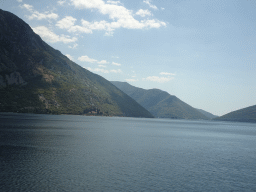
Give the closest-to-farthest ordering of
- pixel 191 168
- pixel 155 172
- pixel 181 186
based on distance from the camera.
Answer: pixel 181 186
pixel 155 172
pixel 191 168

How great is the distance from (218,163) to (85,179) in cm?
3238

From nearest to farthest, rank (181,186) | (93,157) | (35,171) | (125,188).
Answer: (125,188) → (181,186) → (35,171) → (93,157)

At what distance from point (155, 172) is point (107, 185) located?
37.3 feet

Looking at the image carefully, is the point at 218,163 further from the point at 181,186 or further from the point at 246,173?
the point at 181,186

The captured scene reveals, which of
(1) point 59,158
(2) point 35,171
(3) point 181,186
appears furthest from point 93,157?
(3) point 181,186

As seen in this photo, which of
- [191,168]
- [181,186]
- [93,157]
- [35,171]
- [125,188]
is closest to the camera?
[125,188]

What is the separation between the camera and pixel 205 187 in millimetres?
29938

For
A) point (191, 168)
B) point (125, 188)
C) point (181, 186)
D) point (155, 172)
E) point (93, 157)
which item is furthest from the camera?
point (93, 157)

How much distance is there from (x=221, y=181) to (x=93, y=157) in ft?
88.4

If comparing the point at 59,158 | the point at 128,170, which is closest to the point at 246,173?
the point at 128,170

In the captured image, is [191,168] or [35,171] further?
[191,168]

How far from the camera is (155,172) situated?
36.6m

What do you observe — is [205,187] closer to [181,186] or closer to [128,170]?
[181,186]

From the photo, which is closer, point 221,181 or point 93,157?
point 221,181
